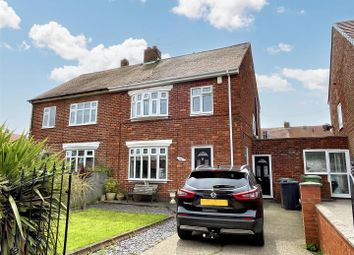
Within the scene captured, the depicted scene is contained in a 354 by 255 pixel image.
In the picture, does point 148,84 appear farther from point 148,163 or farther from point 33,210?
point 33,210

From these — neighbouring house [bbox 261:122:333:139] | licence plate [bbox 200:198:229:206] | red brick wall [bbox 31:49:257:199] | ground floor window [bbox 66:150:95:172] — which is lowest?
licence plate [bbox 200:198:229:206]

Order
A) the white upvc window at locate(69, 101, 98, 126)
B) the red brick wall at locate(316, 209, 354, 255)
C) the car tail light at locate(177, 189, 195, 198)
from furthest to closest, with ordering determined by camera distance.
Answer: the white upvc window at locate(69, 101, 98, 126) < the car tail light at locate(177, 189, 195, 198) < the red brick wall at locate(316, 209, 354, 255)

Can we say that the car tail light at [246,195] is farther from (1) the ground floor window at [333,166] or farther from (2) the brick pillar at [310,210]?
(1) the ground floor window at [333,166]

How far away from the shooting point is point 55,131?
16.6 m

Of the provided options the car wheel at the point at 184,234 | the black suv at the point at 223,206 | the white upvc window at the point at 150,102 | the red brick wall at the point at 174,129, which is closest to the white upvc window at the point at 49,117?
the red brick wall at the point at 174,129

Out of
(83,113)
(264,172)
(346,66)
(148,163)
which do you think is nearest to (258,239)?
(148,163)

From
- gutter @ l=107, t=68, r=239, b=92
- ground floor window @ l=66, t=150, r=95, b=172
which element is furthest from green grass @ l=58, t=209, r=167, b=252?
gutter @ l=107, t=68, r=239, b=92

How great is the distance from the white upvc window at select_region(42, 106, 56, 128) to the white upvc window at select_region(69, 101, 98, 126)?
5.51 ft

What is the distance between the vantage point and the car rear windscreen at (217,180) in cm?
547

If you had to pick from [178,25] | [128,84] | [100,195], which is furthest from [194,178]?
[128,84]

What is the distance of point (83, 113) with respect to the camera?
15922 mm

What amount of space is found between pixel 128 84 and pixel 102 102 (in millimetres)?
2190

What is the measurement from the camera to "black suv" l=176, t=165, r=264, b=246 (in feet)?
16.9

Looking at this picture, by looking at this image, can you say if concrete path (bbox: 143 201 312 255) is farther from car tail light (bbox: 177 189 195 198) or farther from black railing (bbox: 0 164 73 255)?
black railing (bbox: 0 164 73 255)
